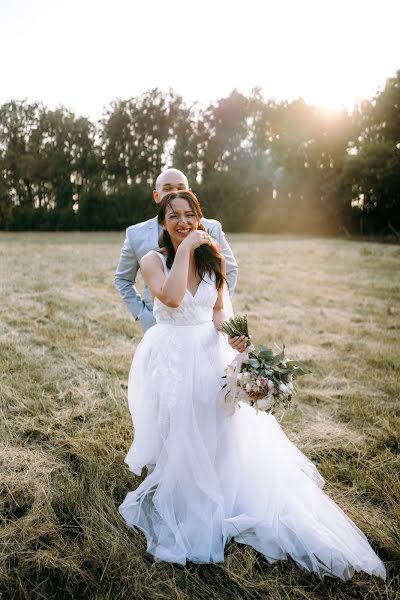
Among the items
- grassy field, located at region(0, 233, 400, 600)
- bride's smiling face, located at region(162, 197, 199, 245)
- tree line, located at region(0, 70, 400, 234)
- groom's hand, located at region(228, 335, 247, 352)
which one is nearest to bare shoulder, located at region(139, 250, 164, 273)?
bride's smiling face, located at region(162, 197, 199, 245)

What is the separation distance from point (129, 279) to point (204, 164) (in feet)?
122

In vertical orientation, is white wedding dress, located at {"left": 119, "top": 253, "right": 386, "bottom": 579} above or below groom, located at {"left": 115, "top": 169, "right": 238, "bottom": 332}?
below

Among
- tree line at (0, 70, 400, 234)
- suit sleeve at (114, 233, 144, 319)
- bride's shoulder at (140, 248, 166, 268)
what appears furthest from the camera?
tree line at (0, 70, 400, 234)

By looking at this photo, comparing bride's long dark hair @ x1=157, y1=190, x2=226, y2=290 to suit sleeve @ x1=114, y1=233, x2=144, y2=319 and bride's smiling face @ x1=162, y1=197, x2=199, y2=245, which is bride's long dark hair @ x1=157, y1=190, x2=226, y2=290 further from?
suit sleeve @ x1=114, y1=233, x2=144, y2=319

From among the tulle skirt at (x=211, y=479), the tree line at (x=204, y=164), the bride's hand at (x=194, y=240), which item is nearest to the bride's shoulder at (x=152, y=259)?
the bride's hand at (x=194, y=240)

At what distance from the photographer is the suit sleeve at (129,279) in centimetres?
404

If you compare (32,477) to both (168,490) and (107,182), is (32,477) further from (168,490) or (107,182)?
(107,182)

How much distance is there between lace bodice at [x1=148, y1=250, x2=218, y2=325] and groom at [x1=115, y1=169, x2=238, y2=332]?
1130 millimetres

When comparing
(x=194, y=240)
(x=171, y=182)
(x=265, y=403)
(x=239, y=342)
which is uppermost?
(x=171, y=182)

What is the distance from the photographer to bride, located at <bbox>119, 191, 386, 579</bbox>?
2389 mm

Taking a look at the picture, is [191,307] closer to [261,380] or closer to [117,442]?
[261,380]

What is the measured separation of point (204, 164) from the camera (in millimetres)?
39188

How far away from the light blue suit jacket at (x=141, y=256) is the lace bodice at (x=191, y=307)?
3.49 feet

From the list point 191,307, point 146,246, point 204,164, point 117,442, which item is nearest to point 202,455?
point 191,307
